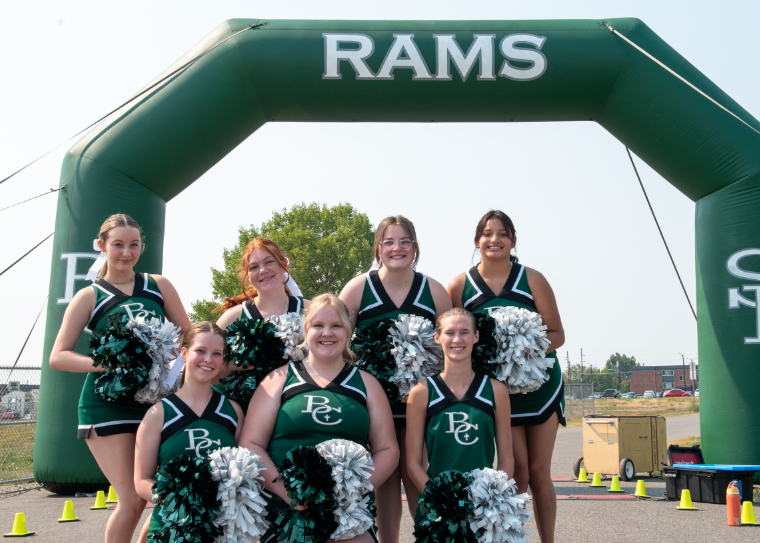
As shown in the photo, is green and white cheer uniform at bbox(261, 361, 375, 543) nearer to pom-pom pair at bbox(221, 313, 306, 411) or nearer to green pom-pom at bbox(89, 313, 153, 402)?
pom-pom pair at bbox(221, 313, 306, 411)

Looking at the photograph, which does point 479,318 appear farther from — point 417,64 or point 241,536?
point 417,64

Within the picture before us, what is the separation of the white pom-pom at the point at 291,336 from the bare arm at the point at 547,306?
1.41 metres

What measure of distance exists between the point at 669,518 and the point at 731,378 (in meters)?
1.60

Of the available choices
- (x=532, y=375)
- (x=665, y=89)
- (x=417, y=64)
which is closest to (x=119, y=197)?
(x=417, y=64)

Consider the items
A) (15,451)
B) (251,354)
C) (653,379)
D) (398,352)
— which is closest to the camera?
(251,354)

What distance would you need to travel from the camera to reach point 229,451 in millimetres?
2854

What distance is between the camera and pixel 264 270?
3.81 m

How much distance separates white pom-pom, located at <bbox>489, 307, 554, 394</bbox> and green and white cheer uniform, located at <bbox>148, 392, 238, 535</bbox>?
1409 mm

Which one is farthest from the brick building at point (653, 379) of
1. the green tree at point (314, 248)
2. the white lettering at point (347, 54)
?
the white lettering at point (347, 54)

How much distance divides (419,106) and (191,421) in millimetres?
4890

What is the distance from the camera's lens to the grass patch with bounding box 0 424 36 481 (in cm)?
958

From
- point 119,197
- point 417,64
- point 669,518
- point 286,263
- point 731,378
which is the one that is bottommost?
point 669,518

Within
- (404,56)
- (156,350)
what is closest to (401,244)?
(156,350)

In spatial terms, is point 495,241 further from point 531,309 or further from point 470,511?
point 470,511
